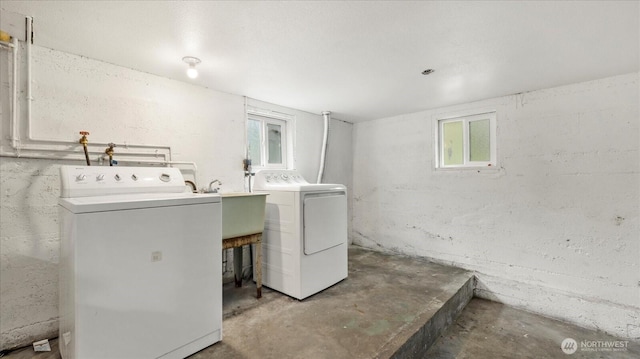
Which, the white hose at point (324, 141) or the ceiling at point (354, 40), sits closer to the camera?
the ceiling at point (354, 40)

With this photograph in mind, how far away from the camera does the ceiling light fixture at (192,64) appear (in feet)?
6.70

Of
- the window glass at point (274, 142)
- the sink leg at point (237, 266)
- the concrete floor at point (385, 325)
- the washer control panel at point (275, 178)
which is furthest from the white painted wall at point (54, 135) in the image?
the window glass at point (274, 142)

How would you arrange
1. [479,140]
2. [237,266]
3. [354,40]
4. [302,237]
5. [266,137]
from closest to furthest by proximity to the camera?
[354,40]
[302,237]
[237,266]
[479,140]
[266,137]

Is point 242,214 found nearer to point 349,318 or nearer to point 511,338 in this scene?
point 349,318

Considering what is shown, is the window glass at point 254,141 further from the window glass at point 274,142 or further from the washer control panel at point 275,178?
the washer control panel at point 275,178

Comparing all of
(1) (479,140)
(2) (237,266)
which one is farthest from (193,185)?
(1) (479,140)

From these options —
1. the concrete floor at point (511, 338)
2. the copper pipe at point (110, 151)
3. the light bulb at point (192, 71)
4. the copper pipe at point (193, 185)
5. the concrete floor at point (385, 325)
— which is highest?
the light bulb at point (192, 71)

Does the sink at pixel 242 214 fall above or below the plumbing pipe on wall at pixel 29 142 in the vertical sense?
below

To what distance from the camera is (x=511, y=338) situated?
2330mm

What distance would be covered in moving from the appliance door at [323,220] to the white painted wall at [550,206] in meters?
1.36

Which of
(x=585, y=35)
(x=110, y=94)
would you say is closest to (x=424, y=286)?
(x=585, y=35)

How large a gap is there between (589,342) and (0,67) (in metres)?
4.87

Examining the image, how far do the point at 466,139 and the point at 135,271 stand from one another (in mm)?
3527

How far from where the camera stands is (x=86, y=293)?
4.25 feet
